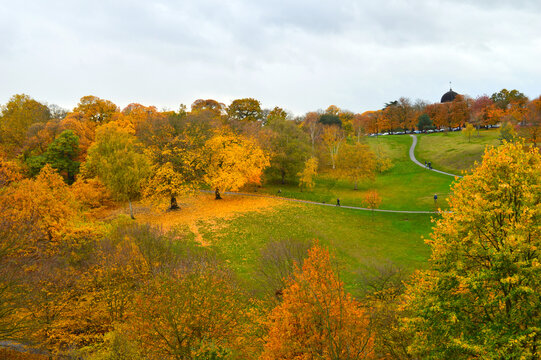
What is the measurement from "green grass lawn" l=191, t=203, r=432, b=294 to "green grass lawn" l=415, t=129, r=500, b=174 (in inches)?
1271

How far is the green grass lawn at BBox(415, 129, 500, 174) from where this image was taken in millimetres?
66375

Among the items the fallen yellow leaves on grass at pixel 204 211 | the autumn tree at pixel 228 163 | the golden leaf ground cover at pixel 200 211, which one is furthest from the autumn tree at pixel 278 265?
the autumn tree at pixel 228 163

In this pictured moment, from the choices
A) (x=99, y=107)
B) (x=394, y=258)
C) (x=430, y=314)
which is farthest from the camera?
(x=99, y=107)

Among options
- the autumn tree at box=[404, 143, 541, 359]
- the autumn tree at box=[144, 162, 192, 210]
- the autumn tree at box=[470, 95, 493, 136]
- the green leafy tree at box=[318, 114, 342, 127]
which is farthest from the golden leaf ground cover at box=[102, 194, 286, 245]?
the autumn tree at box=[470, 95, 493, 136]

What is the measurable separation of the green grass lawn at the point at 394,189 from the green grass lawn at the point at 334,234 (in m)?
5.84

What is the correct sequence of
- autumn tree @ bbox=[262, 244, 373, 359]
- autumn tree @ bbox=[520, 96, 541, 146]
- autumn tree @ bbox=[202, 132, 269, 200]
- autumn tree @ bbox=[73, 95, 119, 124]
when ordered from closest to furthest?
1. autumn tree @ bbox=[262, 244, 373, 359]
2. autumn tree @ bbox=[202, 132, 269, 200]
3. autumn tree @ bbox=[520, 96, 541, 146]
4. autumn tree @ bbox=[73, 95, 119, 124]

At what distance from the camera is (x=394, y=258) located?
104 ft

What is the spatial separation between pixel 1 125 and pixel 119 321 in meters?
56.3

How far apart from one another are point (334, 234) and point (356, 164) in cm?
2484

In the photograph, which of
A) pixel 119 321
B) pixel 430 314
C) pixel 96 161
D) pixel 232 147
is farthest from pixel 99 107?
pixel 430 314

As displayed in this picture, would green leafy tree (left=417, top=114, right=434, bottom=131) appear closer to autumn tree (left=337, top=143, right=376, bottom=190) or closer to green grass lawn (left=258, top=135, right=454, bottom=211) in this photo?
green grass lawn (left=258, top=135, right=454, bottom=211)

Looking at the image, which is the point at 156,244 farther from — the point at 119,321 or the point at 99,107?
the point at 99,107

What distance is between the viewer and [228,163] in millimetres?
44719

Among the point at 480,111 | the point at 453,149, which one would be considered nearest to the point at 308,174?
the point at 453,149
